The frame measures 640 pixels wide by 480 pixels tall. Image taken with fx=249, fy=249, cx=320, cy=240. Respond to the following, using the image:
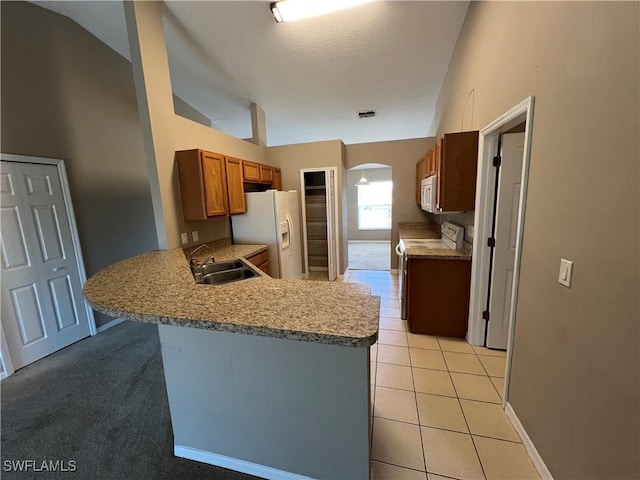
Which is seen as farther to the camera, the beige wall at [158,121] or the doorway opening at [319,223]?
the doorway opening at [319,223]

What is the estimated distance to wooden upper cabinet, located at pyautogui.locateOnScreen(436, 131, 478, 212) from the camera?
2328 millimetres

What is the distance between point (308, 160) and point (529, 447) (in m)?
4.43

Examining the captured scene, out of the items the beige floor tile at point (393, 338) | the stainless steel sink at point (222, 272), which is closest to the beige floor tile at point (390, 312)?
the beige floor tile at point (393, 338)

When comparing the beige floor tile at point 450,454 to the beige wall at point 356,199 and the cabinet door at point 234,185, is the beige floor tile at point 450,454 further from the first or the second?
the beige wall at point 356,199

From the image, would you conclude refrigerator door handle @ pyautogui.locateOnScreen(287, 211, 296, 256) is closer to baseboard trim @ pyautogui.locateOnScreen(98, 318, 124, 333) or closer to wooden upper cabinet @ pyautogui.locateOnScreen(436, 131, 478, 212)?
wooden upper cabinet @ pyautogui.locateOnScreen(436, 131, 478, 212)

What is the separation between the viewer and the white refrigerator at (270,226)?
353cm

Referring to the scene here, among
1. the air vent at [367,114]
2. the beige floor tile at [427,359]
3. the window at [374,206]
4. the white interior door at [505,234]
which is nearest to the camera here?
the white interior door at [505,234]

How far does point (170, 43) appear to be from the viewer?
116 inches

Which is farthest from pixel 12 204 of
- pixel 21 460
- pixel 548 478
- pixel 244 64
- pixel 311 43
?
pixel 548 478

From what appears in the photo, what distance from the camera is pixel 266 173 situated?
14.0 feet

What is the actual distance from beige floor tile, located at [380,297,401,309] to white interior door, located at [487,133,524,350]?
124 cm

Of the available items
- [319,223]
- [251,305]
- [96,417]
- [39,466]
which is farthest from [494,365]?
[319,223]

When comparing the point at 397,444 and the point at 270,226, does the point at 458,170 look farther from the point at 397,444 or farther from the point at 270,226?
the point at 270,226

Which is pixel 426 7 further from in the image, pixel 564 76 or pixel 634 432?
pixel 634 432
